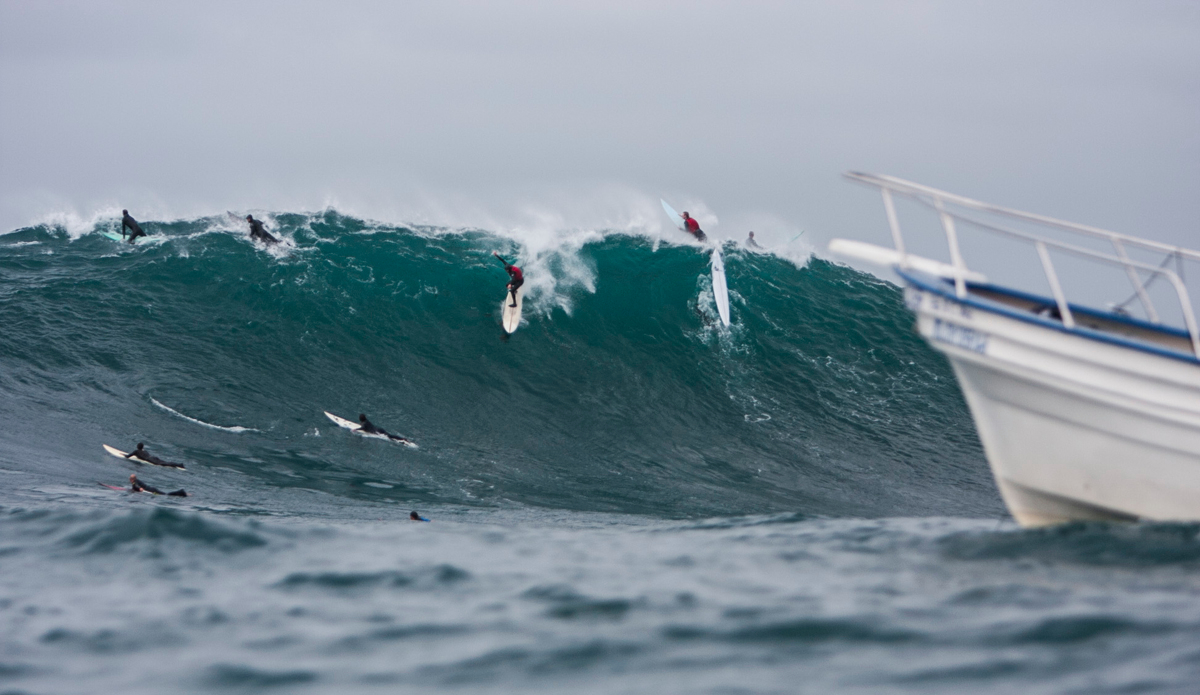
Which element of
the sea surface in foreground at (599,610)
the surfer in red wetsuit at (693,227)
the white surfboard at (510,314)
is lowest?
the sea surface in foreground at (599,610)

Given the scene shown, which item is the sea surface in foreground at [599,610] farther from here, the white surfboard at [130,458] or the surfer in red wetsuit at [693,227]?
the surfer in red wetsuit at [693,227]

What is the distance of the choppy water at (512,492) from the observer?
4.71 metres

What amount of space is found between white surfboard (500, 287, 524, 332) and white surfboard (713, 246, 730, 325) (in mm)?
5259

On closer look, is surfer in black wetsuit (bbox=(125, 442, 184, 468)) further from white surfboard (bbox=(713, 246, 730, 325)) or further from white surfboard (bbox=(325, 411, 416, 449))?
white surfboard (bbox=(713, 246, 730, 325))

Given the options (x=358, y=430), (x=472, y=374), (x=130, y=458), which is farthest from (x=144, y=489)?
(x=472, y=374)

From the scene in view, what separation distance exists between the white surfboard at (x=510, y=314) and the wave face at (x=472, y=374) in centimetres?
27

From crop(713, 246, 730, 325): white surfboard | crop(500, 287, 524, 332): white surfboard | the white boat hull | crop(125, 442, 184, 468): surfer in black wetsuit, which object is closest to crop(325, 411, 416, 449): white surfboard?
crop(125, 442, 184, 468): surfer in black wetsuit

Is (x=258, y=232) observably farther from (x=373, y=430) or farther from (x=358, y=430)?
(x=373, y=430)

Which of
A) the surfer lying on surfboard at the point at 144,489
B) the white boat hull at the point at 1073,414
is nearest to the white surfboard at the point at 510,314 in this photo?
the surfer lying on surfboard at the point at 144,489

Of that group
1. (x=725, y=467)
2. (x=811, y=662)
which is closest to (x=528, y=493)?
(x=725, y=467)

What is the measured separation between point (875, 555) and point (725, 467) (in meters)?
10.8

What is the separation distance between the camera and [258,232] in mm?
24594

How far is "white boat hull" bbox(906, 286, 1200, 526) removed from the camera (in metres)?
6.68

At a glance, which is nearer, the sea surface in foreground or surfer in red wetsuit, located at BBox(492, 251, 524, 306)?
the sea surface in foreground
